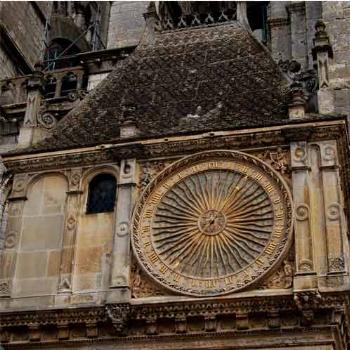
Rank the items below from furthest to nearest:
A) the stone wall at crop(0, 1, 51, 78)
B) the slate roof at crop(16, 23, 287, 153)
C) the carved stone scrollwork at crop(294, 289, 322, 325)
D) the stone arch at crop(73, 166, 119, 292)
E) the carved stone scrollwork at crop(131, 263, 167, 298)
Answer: the stone wall at crop(0, 1, 51, 78) → the slate roof at crop(16, 23, 287, 153) → the stone arch at crop(73, 166, 119, 292) → the carved stone scrollwork at crop(131, 263, 167, 298) → the carved stone scrollwork at crop(294, 289, 322, 325)

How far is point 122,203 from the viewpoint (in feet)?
38.3

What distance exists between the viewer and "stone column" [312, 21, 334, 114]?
12.1 metres

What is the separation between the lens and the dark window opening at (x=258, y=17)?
18.0 m

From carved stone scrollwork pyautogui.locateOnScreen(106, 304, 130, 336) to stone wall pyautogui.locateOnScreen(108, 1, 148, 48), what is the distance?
891cm

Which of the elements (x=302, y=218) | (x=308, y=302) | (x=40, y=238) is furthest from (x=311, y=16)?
(x=308, y=302)

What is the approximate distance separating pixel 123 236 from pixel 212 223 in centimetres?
124

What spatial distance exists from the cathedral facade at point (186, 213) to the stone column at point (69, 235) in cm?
2

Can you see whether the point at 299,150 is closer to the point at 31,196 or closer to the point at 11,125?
the point at 31,196

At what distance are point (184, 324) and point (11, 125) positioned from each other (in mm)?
7224

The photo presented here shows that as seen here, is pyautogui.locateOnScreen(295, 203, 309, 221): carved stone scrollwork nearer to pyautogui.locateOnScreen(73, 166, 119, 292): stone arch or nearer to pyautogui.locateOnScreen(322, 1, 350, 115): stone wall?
pyautogui.locateOnScreen(73, 166, 119, 292): stone arch

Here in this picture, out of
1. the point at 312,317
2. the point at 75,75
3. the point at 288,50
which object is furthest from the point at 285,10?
the point at 312,317

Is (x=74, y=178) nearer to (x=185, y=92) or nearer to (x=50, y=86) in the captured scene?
(x=185, y=92)

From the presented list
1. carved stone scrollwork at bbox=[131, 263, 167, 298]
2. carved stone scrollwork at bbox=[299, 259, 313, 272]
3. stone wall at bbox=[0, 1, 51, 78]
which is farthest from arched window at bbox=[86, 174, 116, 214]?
stone wall at bbox=[0, 1, 51, 78]

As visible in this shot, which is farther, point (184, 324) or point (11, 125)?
point (11, 125)
